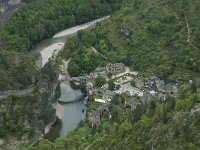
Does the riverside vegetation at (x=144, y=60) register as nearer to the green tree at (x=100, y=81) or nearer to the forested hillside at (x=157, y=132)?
the forested hillside at (x=157, y=132)

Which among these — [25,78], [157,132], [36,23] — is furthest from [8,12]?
[157,132]

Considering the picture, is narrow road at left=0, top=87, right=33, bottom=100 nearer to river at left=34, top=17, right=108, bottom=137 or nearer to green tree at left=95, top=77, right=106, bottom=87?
river at left=34, top=17, right=108, bottom=137

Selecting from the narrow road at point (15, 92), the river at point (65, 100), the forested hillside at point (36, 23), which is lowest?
the river at point (65, 100)

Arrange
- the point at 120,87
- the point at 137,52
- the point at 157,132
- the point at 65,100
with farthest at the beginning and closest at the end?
the point at 137,52, the point at 65,100, the point at 120,87, the point at 157,132

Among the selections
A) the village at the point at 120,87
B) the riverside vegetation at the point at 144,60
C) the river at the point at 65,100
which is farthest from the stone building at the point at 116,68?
the river at the point at 65,100

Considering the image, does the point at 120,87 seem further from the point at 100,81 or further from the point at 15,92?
the point at 15,92

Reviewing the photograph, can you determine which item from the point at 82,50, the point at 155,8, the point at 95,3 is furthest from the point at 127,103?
the point at 95,3

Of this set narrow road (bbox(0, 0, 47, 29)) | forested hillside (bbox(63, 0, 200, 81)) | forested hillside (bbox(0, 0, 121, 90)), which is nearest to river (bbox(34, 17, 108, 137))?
forested hillside (bbox(0, 0, 121, 90))
